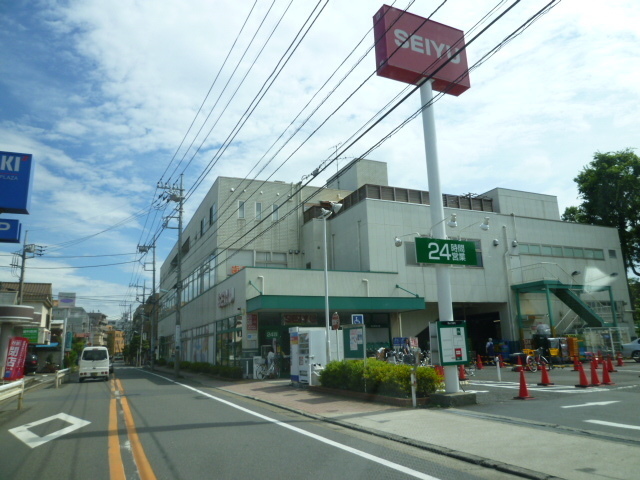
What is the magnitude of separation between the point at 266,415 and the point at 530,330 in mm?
25526

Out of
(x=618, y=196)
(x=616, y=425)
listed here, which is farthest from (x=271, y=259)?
(x=618, y=196)

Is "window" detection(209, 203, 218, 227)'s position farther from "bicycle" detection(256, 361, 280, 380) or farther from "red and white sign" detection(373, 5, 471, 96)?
"red and white sign" detection(373, 5, 471, 96)

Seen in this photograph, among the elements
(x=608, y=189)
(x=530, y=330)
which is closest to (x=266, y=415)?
(x=530, y=330)

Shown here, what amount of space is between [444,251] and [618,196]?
1532 inches

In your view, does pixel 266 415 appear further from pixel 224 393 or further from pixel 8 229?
pixel 8 229

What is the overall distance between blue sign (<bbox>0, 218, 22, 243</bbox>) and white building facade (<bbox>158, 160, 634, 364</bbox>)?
11.9 metres

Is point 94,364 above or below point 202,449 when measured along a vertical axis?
above

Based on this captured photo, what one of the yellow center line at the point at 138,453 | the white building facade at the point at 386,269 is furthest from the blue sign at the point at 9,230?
A: the white building facade at the point at 386,269

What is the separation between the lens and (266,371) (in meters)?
24.9

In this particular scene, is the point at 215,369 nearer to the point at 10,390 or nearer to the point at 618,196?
the point at 10,390

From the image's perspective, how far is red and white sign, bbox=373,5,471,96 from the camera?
524 inches

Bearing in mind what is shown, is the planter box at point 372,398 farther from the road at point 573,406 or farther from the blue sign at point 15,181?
the blue sign at point 15,181

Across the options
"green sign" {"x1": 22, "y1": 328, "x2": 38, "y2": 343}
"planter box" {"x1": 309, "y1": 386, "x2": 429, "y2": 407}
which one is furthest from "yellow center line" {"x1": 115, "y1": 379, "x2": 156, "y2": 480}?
"green sign" {"x1": 22, "y1": 328, "x2": 38, "y2": 343}

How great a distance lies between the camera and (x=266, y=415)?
12.3m
